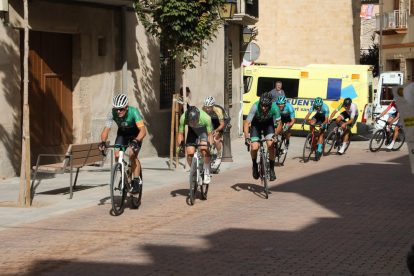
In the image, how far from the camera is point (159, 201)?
10859 millimetres

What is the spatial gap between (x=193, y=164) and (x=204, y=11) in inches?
220

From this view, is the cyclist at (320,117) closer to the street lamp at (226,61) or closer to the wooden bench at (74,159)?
the street lamp at (226,61)

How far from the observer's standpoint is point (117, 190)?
948 cm

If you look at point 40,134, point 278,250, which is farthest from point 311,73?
point 278,250

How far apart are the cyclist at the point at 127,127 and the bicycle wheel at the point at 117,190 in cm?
29

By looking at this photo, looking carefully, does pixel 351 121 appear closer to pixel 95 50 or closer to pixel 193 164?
pixel 95 50

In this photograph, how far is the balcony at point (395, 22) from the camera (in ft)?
128

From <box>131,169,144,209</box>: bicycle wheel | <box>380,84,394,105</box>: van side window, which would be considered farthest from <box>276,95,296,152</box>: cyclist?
<box>380,84,394,105</box>: van side window

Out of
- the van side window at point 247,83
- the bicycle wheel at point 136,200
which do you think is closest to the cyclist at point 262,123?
the bicycle wheel at point 136,200

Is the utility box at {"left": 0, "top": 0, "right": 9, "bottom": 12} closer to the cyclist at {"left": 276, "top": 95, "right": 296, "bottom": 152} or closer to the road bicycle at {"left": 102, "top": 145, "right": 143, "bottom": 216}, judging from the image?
the road bicycle at {"left": 102, "top": 145, "right": 143, "bottom": 216}

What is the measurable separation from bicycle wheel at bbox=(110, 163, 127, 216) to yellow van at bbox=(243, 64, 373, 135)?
1646 cm

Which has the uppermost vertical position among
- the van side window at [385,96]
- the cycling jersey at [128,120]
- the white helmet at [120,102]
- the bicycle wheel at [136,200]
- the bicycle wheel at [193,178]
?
the van side window at [385,96]

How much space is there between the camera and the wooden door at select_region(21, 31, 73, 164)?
1456 centimetres

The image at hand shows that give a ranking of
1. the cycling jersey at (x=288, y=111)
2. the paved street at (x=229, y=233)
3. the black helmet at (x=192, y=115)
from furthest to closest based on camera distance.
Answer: the cycling jersey at (x=288, y=111) < the black helmet at (x=192, y=115) < the paved street at (x=229, y=233)
